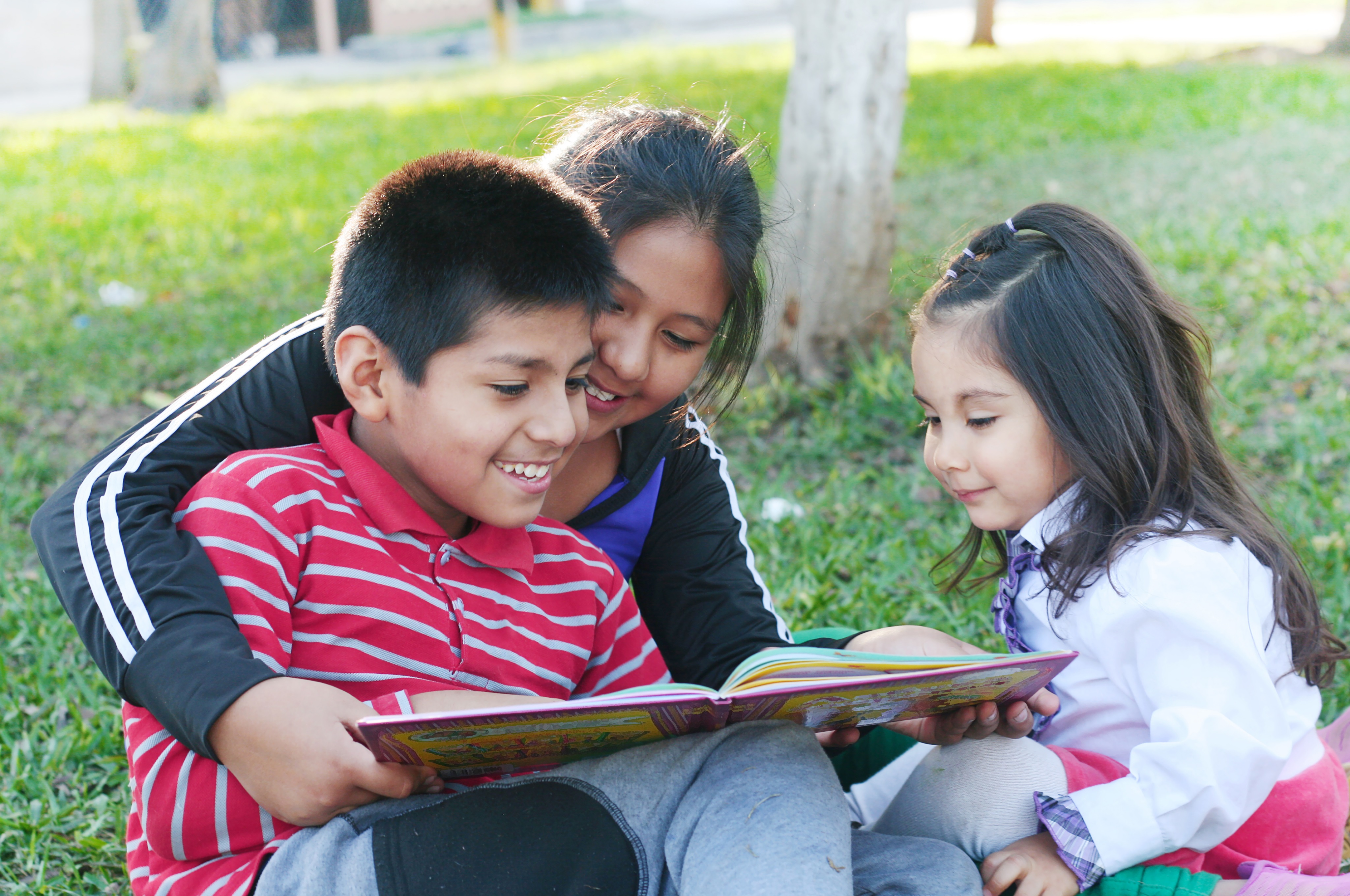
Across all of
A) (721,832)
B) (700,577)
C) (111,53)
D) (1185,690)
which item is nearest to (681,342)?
(700,577)

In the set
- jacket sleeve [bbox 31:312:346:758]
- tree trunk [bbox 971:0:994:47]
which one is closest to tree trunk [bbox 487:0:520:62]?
tree trunk [bbox 971:0:994:47]

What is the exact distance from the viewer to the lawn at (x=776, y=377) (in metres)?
2.62

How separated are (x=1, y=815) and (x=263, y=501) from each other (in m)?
1.06

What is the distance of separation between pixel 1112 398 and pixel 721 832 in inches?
35.9

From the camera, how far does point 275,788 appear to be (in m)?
1.31

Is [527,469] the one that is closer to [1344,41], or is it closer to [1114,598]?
[1114,598]

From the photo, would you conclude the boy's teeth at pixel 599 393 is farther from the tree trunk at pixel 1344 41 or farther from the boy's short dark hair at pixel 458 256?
the tree trunk at pixel 1344 41

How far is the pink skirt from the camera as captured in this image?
1709mm

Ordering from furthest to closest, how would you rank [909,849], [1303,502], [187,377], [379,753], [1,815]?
[187,377] → [1303,502] → [1,815] → [909,849] → [379,753]

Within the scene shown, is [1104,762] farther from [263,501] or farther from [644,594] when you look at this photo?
[263,501]

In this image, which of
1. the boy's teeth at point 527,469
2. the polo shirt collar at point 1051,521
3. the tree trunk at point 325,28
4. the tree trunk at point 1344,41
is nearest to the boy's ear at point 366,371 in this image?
the boy's teeth at point 527,469

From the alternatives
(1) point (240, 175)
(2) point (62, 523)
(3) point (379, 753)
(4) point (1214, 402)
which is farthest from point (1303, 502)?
(1) point (240, 175)

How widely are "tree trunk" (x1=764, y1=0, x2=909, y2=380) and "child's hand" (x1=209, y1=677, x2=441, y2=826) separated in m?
2.78

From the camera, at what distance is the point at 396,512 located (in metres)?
1.58
